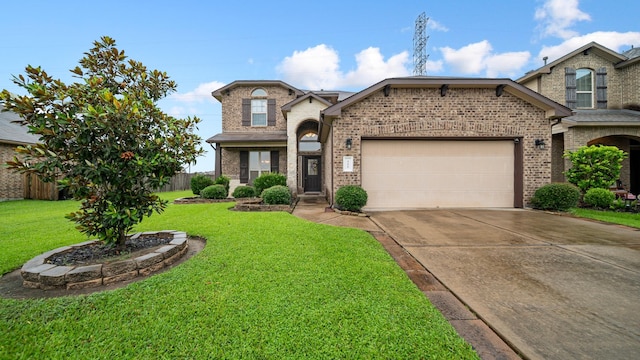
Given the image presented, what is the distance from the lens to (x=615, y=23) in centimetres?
1207

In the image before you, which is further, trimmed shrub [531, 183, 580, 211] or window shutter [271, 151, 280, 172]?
window shutter [271, 151, 280, 172]

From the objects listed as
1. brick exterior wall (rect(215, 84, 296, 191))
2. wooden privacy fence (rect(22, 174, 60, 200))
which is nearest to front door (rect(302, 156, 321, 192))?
brick exterior wall (rect(215, 84, 296, 191))

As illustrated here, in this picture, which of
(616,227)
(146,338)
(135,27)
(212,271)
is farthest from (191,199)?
(616,227)

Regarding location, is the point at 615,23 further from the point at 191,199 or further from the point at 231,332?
the point at 191,199

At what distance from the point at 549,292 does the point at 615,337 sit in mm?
671

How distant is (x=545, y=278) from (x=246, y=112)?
561 inches

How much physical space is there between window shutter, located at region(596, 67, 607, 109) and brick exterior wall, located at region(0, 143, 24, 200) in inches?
1077

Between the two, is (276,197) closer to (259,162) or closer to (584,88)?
(259,162)

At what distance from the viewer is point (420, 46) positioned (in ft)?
66.0

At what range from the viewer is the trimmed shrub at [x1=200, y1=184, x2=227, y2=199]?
404 inches

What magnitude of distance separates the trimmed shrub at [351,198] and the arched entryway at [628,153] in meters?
11.5

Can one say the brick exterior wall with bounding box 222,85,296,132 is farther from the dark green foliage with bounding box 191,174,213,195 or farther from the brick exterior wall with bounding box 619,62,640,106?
the brick exterior wall with bounding box 619,62,640,106

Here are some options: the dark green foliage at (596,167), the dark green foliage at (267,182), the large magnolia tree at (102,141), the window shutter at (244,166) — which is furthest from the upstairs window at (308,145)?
A: the large magnolia tree at (102,141)

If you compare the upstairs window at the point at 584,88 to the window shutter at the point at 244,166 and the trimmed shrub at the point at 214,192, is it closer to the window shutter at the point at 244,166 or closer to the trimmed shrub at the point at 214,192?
the window shutter at the point at 244,166
